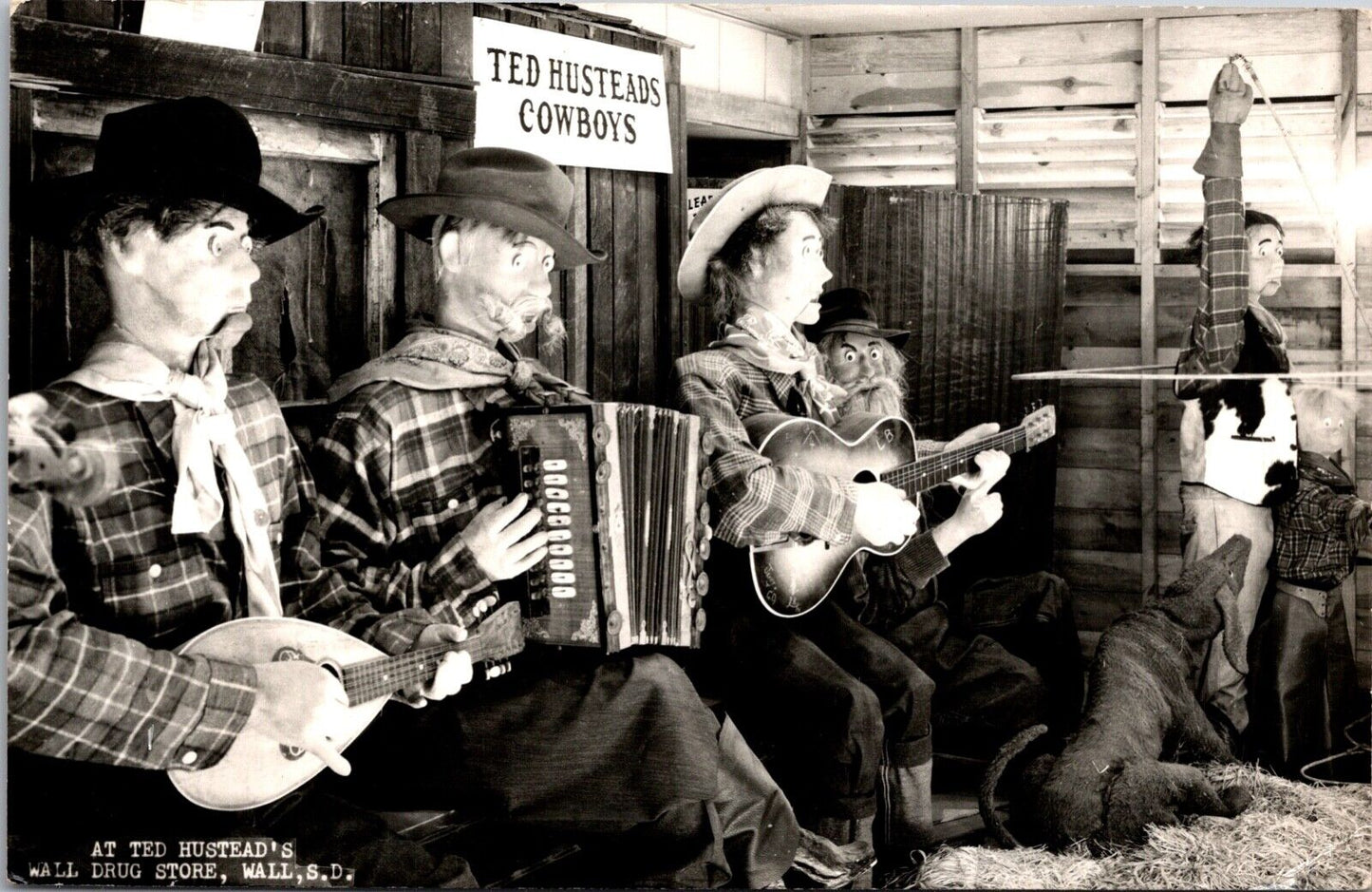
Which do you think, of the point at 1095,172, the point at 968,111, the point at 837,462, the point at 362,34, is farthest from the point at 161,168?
the point at 1095,172

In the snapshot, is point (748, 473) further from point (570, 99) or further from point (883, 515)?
point (570, 99)

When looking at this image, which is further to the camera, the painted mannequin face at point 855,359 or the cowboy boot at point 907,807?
the painted mannequin face at point 855,359

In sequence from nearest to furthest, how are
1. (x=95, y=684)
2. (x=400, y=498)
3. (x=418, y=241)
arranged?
(x=95, y=684)
(x=400, y=498)
(x=418, y=241)

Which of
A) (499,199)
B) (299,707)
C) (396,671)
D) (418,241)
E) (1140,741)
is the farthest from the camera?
(1140,741)

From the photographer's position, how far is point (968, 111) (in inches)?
144

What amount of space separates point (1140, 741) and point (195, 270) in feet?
7.86

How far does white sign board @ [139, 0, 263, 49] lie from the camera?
2.90 metres

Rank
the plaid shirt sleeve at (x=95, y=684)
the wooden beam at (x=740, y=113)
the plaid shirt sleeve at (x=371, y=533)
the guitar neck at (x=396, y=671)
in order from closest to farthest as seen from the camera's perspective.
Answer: the plaid shirt sleeve at (x=95, y=684) → the guitar neck at (x=396, y=671) → the plaid shirt sleeve at (x=371, y=533) → the wooden beam at (x=740, y=113)

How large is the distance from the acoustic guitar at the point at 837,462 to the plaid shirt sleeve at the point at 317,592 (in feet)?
2.87

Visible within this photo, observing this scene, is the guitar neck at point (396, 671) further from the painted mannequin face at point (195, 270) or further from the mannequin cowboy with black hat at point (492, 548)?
the painted mannequin face at point (195, 270)

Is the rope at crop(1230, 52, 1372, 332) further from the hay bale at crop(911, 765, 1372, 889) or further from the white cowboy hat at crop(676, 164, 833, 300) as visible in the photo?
the hay bale at crop(911, 765, 1372, 889)

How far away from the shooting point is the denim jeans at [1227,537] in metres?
3.61

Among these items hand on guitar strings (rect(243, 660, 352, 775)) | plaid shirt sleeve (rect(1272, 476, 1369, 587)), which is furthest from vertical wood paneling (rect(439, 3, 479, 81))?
plaid shirt sleeve (rect(1272, 476, 1369, 587))

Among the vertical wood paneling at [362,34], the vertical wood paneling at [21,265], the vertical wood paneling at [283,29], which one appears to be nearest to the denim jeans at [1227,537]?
the vertical wood paneling at [362,34]
